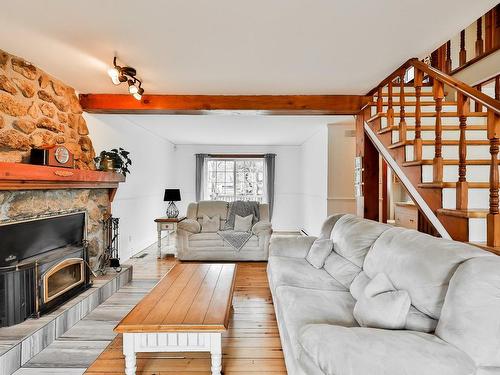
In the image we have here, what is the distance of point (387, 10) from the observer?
1989 mm

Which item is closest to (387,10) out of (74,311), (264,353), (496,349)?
(496,349)

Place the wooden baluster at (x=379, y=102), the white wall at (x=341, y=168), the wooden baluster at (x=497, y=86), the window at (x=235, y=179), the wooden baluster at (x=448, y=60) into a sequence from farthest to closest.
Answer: the window at (x=235, y=179) → the white wall at (x=341, y=168) → the wooden baluster at (x=448, y=60) → the wooden baluster at (x=379, y=102) → the wooden baluster at (x=497, y=86)

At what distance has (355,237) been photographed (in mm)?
2623

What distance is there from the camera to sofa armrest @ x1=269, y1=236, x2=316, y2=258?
3377 mm

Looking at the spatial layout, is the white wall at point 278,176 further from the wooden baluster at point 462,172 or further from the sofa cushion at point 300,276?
the wooden baluster at point 462,172

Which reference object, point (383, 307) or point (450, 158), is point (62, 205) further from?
point (450, 158)

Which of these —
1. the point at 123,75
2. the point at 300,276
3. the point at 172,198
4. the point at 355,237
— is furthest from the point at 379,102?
the point at 172,198

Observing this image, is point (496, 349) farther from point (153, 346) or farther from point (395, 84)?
point (395, 84)

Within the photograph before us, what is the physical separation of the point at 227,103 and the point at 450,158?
2547 millimetres

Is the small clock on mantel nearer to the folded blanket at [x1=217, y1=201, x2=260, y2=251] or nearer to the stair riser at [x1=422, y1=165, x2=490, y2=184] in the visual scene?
the folded blanket at [x1=217, y1=201, x2=260, y2=251]

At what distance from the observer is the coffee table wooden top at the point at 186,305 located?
5.85 feet

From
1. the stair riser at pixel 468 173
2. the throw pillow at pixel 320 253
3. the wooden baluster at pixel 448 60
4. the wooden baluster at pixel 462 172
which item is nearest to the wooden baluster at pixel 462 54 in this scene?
the wooden baluster at pixel 448 60

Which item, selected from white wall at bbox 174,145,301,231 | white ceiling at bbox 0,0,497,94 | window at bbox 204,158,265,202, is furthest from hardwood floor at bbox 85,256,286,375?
window at bbox 204,158,265,202

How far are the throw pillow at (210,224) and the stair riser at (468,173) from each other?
340cm
